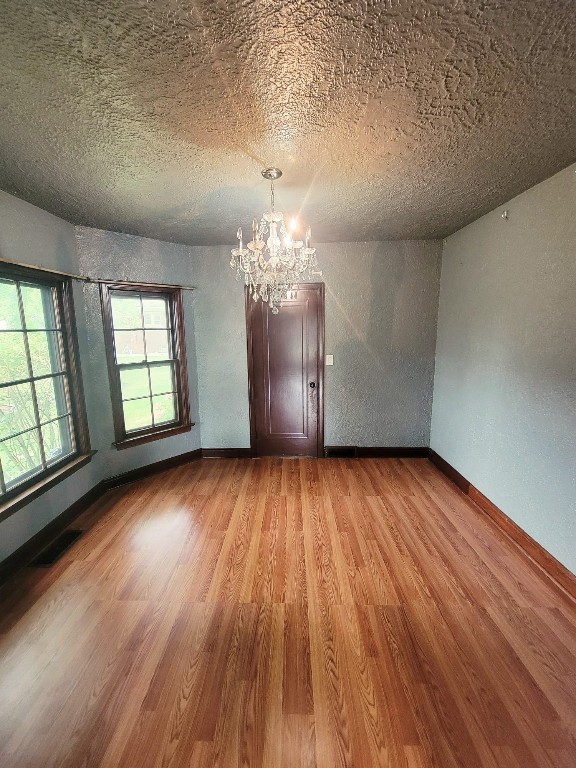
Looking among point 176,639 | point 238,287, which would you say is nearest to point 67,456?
point 176,639

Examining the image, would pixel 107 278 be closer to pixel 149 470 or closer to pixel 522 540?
pixel 149 470

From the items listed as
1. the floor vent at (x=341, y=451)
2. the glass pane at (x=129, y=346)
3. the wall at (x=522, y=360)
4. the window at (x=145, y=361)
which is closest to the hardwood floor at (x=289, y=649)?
the wall at (x=522, y=360)

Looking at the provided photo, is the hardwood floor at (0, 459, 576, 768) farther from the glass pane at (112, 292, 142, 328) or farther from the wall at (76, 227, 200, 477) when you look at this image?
the glass pane at (112, 292, 142, 328)

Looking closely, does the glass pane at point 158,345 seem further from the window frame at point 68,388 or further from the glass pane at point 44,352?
the glass pane at point 44,352

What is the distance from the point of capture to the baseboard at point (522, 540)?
184cm

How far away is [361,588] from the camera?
1844 millimetres

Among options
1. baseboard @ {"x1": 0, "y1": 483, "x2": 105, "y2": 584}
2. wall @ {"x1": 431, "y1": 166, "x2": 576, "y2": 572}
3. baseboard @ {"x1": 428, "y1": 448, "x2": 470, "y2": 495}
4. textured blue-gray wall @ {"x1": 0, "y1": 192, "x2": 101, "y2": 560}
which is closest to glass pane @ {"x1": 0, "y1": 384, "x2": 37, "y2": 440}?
textured blue-gray wall @ {"x1": 0, "y1": 192, "x2": 101, "y2": 560}

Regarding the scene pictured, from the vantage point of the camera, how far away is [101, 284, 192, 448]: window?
308 cm

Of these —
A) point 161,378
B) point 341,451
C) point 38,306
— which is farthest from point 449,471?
point 38,306

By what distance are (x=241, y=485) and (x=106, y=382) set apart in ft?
5.57

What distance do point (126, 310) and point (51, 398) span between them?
1108 mm

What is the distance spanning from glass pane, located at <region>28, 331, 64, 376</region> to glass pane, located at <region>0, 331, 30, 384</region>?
8cm

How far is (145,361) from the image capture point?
3287 millimetres

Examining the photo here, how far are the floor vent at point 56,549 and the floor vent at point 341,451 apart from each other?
2.59 meters
